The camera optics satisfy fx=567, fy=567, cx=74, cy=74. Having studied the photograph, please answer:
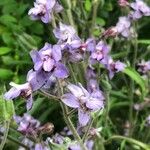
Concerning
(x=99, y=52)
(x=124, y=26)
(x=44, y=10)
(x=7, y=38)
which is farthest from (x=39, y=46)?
(x=44, y=10)

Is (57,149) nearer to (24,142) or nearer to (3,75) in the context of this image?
(24,142)

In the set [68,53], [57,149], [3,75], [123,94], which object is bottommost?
[123,94]

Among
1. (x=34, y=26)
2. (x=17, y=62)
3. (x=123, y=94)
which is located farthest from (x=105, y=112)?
→ (x=34, y=26)

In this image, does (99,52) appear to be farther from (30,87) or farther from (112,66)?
(30,87)

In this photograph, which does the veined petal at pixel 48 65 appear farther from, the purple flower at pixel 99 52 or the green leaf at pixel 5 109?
the purple flower at pixel 99 52

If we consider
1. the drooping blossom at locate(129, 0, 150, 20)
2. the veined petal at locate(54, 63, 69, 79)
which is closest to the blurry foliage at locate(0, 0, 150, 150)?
the drooping blossom at locate(129, 0, 150, 20)

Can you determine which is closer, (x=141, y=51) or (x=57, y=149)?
(x=57, y=149)
